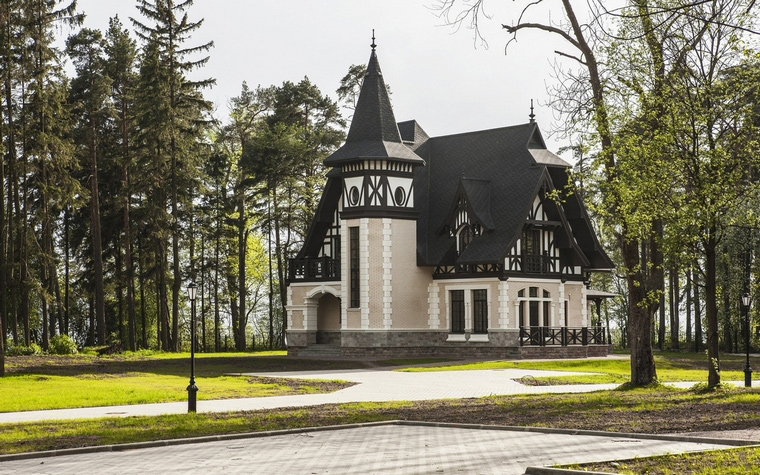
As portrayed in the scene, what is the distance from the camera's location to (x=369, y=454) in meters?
12.1

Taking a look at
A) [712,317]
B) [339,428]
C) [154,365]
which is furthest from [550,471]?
[154,365]

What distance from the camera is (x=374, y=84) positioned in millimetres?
43344

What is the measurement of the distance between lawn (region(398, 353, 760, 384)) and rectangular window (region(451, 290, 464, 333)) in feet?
18.5

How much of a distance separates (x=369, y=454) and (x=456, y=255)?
101ft

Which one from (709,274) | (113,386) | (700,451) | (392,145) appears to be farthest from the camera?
(392,145)

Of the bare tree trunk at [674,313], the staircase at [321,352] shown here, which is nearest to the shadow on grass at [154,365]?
the staircase at [321,352]

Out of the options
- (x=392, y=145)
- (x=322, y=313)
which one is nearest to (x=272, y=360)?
(x=322, y=313)

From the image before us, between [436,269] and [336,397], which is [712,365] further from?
[436,269]

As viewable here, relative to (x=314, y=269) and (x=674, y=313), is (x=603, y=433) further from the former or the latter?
(x=674, y=313)

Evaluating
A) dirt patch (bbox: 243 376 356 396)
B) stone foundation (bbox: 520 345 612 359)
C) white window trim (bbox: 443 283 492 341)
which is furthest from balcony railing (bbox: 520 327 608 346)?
dirt patch (bbox: 243 376 356 396)

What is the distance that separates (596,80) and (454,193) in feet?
69.9

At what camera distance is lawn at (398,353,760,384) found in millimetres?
28805

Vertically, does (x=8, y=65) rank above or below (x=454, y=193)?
above

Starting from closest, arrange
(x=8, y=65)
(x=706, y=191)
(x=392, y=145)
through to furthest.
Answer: (x=706, y=191), (x=8, y=65), (x=392, y=145)
